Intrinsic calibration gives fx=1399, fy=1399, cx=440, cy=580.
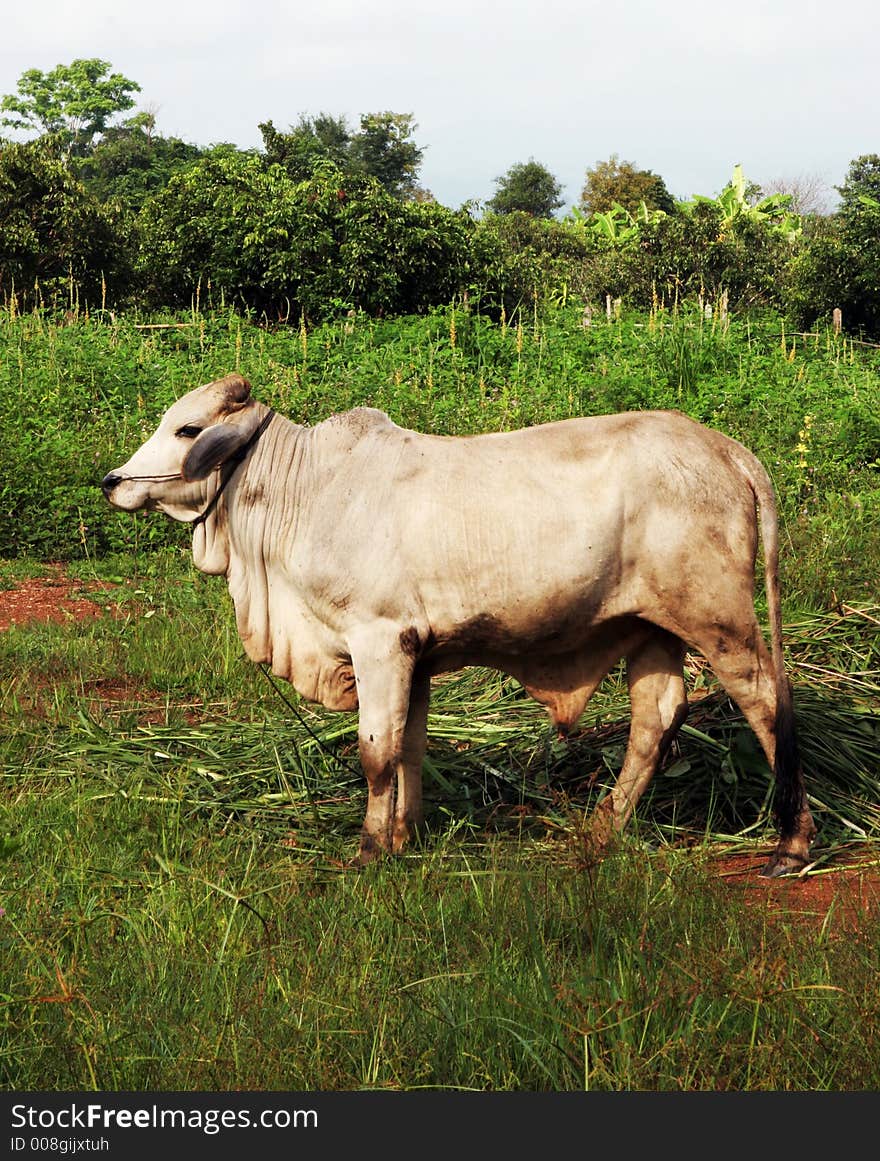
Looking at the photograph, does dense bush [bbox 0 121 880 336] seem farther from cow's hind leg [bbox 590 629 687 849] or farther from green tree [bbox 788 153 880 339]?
cow's hind leg [bbox 590 629 687 849]

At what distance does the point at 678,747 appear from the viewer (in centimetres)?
512

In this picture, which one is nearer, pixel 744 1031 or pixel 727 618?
pixel 744 1031

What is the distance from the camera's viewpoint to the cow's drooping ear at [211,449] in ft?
14.7

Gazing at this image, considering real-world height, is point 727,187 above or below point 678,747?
above

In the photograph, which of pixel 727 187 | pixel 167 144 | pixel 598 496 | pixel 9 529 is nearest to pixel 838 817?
pixel 598 496

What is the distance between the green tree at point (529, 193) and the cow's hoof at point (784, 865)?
134 feet

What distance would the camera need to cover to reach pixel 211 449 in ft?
14.8

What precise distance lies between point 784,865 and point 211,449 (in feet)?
7.32

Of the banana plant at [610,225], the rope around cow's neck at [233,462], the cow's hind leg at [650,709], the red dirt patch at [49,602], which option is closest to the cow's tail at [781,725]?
the cow's hind leg at [650,709]

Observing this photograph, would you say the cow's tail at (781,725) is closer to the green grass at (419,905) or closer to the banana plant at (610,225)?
the green grass at (419,905)

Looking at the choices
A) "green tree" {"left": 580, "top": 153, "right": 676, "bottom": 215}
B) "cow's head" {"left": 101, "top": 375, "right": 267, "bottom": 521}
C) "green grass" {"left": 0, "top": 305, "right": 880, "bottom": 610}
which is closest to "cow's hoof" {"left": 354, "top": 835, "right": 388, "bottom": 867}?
"cow's head" {"left": 101, "top": 375, "right": 267, "bottom": 521}

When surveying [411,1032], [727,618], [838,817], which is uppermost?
[727,618]

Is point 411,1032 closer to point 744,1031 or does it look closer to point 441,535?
point 744,1031

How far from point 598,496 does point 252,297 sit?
13.5 m
